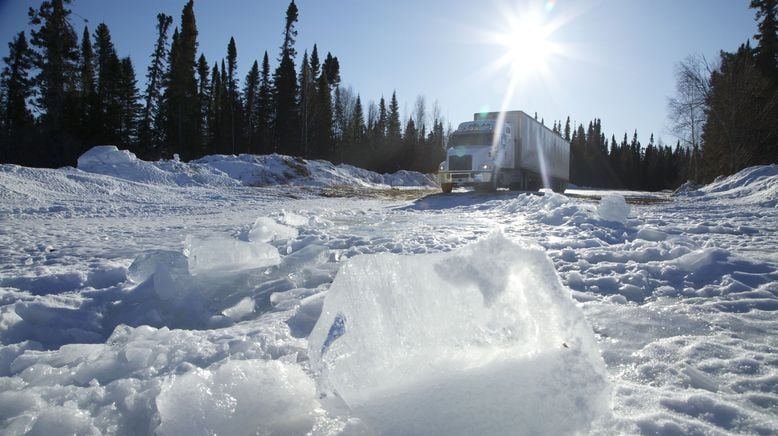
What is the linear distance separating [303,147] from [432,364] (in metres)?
36.8

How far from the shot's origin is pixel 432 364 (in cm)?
161

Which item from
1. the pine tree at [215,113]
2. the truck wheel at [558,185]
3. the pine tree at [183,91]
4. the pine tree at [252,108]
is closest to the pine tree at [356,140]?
the pine tree at [252,108]

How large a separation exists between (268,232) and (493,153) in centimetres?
1122

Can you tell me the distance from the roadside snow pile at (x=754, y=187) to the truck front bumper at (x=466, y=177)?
24.5ft

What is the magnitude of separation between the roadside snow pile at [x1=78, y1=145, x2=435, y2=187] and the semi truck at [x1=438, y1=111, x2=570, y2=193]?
10095mm

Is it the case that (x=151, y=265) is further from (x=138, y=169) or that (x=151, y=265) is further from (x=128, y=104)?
(x=128, y=104)

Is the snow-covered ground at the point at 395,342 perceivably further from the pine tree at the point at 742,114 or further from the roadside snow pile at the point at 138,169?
the pine tree at the point at 742,114

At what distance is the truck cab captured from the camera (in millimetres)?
15281

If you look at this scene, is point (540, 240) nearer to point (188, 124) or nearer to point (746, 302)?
point (746, 302)

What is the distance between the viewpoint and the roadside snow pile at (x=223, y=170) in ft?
53.9

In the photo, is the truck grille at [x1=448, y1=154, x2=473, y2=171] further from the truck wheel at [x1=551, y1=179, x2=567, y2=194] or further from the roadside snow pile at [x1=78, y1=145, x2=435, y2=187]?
the roadside snow pile at [x1=78, y1=145, x2=435, y2=187]

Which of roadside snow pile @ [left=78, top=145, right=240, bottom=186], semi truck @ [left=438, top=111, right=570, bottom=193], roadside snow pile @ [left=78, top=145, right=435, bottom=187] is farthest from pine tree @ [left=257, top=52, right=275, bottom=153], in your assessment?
semi truck @ [left=438, top=111, right=570, bottom=193]

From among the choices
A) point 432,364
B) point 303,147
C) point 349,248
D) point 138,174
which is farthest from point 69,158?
point 432,364

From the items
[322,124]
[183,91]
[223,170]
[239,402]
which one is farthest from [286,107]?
[239,402]
